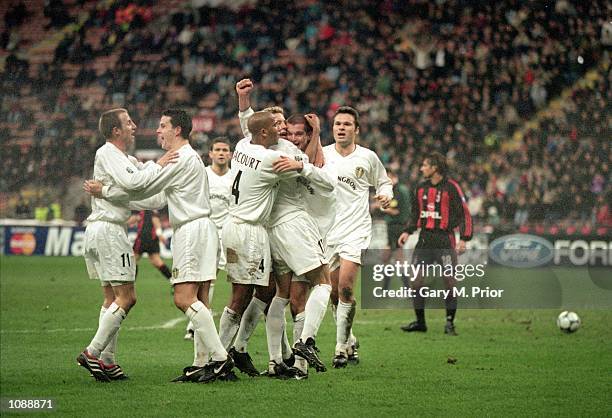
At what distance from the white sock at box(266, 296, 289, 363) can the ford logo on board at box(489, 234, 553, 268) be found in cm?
1400

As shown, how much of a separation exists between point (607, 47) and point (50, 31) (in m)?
15.3

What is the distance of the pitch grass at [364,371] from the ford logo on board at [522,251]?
7117 mm

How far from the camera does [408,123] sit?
26531mm

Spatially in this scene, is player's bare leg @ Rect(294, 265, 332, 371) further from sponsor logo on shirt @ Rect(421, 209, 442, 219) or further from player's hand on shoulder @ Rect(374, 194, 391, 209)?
sponsor logo on shirt @ Rect(421, 209, 442, 219)

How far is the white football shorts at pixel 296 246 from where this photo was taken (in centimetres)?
799

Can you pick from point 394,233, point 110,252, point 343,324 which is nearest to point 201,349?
point 110,252

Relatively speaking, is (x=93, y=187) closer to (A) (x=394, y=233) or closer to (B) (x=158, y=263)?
(B) (x=158, y=263)

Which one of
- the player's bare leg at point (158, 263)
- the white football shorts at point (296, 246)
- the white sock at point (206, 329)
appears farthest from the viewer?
the player's bare leg at point (158, 263)

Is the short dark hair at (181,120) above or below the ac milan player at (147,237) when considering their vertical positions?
above

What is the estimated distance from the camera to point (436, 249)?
12.4 meters

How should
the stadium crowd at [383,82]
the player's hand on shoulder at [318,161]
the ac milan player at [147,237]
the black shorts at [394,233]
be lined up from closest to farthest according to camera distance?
the player's hand on shoulder at [318,161] → the ac milan player at [147,237] → the black shorts at [394,233] → the stadium crowd at [383,82]

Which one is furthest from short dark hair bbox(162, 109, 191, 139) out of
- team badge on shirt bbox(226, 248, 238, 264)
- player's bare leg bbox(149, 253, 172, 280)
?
player's bare leg bbox(149, 253, 172, 280)

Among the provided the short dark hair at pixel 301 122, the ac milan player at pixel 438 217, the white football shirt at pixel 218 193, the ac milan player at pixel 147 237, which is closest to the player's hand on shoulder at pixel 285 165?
the short dark hair at pixel 301 122

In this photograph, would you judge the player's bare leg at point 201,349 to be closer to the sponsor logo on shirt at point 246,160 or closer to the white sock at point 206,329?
the white sock at point 206,329
